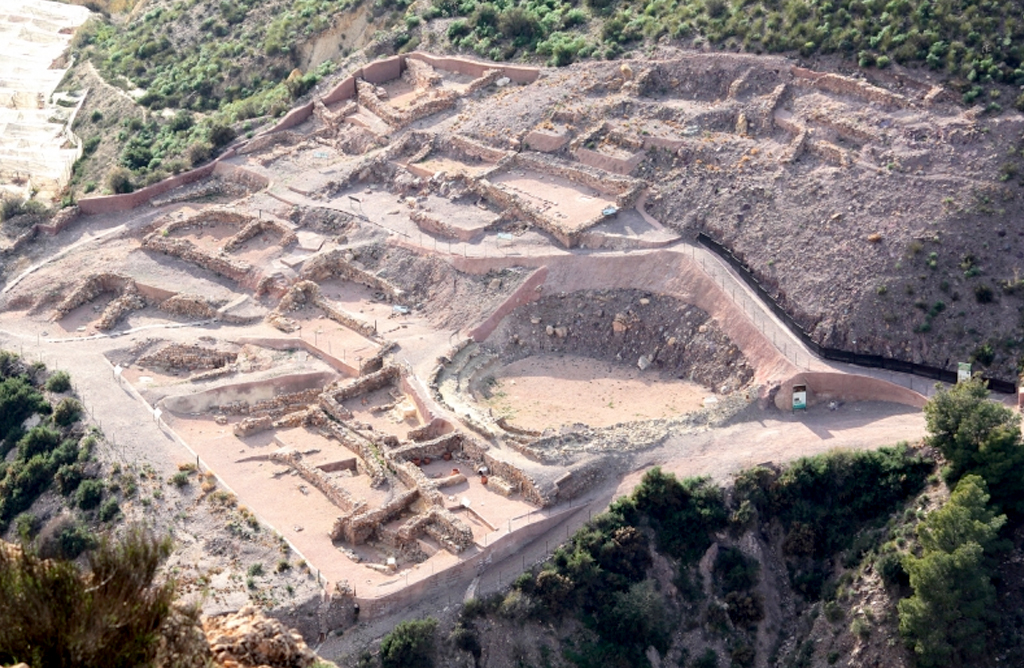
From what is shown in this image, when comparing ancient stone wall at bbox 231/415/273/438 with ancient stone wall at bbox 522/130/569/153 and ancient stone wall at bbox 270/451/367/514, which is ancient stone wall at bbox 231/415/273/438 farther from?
ancient stone wall at bbox 522/130/569/153

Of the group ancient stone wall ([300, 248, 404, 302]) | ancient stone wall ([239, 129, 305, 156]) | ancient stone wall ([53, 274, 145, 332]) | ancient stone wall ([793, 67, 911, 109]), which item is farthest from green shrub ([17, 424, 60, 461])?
ancient stone wall ([793, 67, 911, 109])

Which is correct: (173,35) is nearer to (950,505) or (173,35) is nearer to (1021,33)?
(1021,33)

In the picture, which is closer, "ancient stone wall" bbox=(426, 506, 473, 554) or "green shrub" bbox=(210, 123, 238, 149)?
"ancient stone wall" bbox=(426, 506, 473, 554)

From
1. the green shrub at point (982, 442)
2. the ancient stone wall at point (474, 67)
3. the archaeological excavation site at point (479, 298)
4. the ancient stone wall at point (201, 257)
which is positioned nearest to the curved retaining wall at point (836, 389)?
the archaeological excavation site at point (479, 298)

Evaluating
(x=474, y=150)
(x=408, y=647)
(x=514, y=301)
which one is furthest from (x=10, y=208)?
(x=408, y=647)

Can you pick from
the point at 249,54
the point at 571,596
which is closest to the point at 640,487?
the point at 571,596
